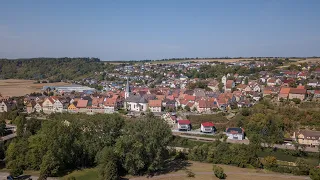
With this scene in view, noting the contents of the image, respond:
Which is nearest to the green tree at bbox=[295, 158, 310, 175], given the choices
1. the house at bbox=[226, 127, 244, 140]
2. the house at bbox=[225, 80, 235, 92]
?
the house at bbox=[226, 127, 244, 140]

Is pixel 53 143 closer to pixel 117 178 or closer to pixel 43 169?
pixel 43 169

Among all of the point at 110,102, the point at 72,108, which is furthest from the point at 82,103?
the point at 110,102

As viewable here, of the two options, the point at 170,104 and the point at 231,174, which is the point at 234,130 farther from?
the point at 170,104

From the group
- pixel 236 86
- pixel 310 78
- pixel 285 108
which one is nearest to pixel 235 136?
pixel 285 108

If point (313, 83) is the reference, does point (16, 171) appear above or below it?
below

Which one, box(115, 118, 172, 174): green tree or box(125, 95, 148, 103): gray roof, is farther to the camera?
box(125, 95, 148, 103): gray roof

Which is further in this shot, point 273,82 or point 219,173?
point 273,82

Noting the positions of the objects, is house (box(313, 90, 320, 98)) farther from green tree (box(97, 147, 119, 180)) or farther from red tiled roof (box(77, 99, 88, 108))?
red tiled roof (box(77, 99, 88, 108))
